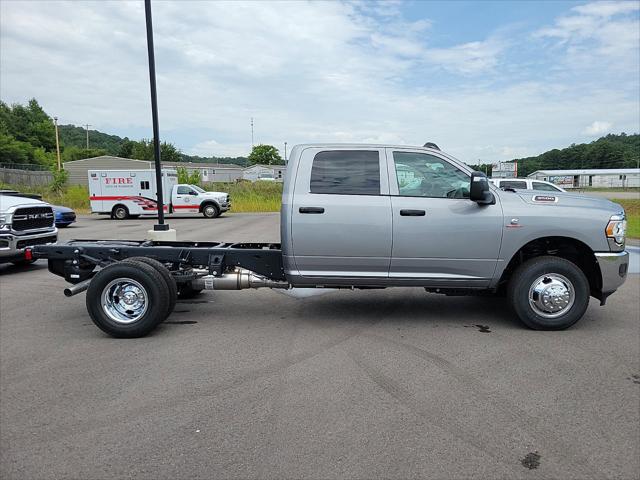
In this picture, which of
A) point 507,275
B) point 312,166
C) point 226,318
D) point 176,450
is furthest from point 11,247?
point 507,275

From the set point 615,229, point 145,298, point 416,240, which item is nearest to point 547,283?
point 615,229

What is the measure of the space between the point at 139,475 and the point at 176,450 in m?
0.30

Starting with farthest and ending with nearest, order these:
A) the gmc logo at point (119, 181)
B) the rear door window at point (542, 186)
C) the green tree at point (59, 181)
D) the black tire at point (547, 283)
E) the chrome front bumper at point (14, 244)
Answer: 1. the green tree at point (59, 181)
2. the gmc logo at point (119, 181)
3. the rear door window at point (542, 186)
4. the chrome front bumper at point (14, 244)
5. the black tire at point (547, 283)

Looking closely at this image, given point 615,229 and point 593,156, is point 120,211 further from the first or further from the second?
point 593,156

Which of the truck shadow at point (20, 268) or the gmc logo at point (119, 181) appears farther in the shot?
the gmc logo at point (119, 181)

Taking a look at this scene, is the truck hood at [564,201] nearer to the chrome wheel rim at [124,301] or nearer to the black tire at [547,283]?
the black tire at [547,283]

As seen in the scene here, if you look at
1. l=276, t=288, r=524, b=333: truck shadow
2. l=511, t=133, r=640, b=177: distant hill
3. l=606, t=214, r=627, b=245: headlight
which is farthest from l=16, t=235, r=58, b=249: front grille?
l=511, t=133, r=640, b=177: distant hill

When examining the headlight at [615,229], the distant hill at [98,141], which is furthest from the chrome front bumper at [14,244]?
the distant hill at [98,141]

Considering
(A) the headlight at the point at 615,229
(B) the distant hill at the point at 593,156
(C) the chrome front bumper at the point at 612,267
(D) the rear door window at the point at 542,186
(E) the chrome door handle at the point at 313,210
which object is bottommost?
(C) the chrome front bumper at the point at 612,267

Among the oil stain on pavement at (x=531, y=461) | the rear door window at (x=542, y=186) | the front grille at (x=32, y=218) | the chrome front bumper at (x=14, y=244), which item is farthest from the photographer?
the rear door window at (x=542, y=186)

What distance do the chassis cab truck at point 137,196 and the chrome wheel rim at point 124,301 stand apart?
21.5 meters

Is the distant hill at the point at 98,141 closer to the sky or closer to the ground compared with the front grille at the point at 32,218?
closer to the sky

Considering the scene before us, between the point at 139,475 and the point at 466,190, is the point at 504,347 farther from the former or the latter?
the point at 139,475

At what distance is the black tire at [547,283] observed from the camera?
539cm
